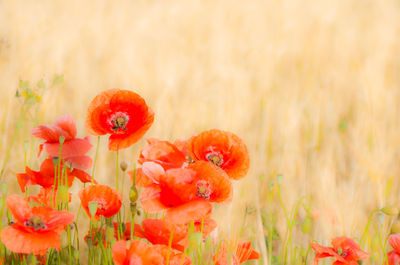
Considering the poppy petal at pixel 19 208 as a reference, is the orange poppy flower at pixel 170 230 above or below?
below

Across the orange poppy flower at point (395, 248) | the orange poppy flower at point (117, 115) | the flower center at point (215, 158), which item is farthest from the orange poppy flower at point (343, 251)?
the orange poppy flower at point (117, 115)

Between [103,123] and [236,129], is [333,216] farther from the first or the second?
[103,123]

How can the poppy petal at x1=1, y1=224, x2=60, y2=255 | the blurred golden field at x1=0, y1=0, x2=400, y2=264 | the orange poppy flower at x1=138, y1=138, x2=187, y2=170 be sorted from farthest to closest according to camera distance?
the blurred golden field at x1=0, y1=0, x2=400, y2=264, the orange poppy flower at x1=138, y1=138, x2=187, y2=170, the poppy petal at x1=1, y1=224, x2=60, y2=255

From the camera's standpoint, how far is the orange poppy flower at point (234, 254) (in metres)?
0.59

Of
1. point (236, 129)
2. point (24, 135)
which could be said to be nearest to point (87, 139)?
point (24, 135)

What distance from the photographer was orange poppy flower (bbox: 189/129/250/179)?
0.58 m

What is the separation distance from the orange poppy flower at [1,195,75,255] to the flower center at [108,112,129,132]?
→ 5.1 inches

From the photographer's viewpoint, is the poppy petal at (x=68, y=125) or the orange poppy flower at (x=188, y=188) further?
the poppy petal at (x=68, y=125)

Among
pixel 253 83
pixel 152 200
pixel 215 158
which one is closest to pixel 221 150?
pixel 215 158

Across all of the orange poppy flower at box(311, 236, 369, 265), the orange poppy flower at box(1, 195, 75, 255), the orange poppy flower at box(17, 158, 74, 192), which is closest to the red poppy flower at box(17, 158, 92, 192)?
the orange poppy flower at box(17, 158, 74, 192)

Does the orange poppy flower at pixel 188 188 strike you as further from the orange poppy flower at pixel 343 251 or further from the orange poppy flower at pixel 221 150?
the orange poppy flower at pixel 343 251

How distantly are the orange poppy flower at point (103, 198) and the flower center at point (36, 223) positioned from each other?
0.24 ft

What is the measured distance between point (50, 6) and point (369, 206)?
1.52 metres

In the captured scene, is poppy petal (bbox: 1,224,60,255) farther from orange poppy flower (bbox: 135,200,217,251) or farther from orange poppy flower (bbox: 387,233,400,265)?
orange poppy flower (bbox: 387,233,400,265)
